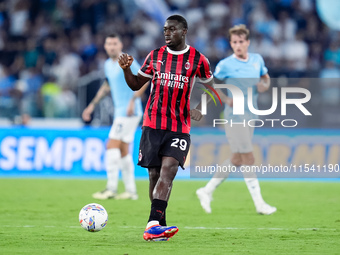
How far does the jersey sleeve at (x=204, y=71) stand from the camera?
7.03 metres

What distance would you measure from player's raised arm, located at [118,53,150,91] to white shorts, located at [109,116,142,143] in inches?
165

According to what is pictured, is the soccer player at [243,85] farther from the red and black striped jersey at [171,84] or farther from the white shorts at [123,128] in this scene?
the red and black striped jersey at [171,84]

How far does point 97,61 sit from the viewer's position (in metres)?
19.2

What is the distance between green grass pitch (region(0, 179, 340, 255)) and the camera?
21.0 ft

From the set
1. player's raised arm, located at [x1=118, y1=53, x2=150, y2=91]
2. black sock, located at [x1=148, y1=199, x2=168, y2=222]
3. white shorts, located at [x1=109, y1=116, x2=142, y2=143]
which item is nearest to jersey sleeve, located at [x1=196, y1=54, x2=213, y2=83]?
player's raised arm, located at [x1=118, y1=53, x2=150, y2=91]

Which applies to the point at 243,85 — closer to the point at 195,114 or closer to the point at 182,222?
the point at 182,222

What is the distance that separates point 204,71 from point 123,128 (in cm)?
435

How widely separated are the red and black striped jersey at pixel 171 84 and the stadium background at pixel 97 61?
772cm

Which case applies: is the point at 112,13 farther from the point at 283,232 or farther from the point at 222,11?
the point at 283,232

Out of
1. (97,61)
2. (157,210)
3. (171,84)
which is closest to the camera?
(157,210)

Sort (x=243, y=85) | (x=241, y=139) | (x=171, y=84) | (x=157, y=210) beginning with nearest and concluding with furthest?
(x=157, y=210) → (x=171, y=84) → (x=241, y=139) → (x=243, y=85)

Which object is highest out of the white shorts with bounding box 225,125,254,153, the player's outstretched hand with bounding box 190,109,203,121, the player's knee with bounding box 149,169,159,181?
the player's outstretched hand with bounding box 190,109,203,121

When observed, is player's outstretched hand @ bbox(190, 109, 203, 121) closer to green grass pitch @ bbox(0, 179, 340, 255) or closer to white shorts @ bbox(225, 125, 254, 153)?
green grass pitch @ bbox(0, 179, 340, 255)

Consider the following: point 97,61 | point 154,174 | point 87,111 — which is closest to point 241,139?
point 154,174
